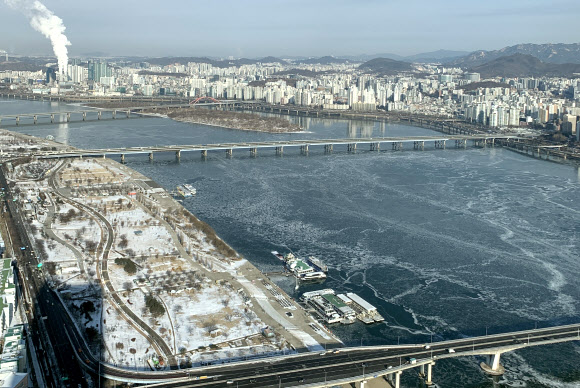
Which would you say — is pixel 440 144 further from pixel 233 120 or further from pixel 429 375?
pixel 429 375

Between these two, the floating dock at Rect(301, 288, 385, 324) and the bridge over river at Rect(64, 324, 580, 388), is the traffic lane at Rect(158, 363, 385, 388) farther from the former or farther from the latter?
the floating dock at Rect(301, 288, 385, 324)

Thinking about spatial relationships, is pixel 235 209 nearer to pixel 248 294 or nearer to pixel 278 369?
pixel 248 294

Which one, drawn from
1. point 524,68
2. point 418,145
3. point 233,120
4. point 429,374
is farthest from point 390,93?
point 429,374

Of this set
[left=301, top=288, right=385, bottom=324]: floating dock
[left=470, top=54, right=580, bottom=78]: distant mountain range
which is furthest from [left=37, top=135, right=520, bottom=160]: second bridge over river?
[left=470, top=54, right=580, bottom=78]: distant mountain range

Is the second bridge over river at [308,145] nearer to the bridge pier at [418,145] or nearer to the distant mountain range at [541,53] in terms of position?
the bridge pier at [418,145]

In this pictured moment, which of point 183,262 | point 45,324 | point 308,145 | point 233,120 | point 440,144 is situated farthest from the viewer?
point 233,120

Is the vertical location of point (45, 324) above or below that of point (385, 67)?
below

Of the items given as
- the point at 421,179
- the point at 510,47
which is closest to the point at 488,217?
the point at 421,179
